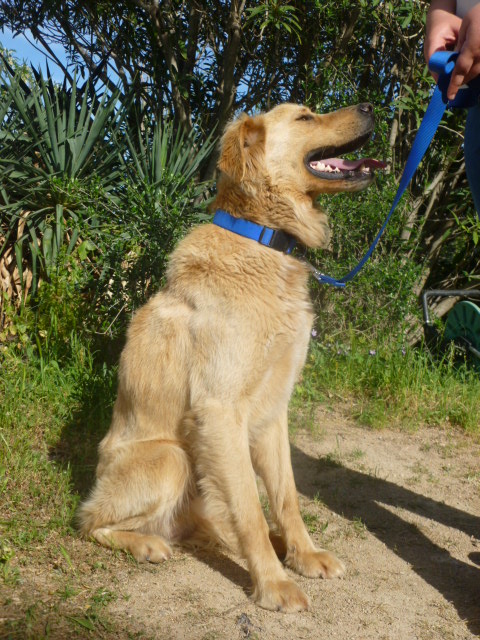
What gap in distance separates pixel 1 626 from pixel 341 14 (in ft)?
16.6

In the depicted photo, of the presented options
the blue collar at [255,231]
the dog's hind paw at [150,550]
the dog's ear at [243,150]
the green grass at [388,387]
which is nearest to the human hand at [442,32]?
the dog's ear at [243,150]

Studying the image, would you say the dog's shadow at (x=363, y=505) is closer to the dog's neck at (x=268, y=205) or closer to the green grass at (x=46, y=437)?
the green grass at (x=46, y=437)

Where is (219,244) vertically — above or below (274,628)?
above

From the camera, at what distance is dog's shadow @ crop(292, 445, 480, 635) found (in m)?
2.62

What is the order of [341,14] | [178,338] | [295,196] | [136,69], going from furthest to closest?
[136,69] < [341,14] < [295,196] < [178,338]

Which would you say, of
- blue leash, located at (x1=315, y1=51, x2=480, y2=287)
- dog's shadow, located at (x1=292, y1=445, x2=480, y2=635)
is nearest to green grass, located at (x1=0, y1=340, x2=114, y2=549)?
dog's shadow, located at (x1=292, y1=445, x2=480, y2=635)

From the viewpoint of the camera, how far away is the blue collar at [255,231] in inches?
111

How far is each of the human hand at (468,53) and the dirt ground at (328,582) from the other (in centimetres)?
191

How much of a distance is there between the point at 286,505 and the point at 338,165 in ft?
5.24

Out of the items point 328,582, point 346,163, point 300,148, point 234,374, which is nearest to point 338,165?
point 346,163

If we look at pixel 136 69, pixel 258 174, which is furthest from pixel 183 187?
pixel 258 174

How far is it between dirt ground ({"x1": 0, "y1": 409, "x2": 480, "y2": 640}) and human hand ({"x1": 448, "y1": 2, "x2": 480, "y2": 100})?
1.91 metres

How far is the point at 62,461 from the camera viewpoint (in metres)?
3.58

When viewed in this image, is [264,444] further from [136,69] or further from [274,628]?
[136,69]
